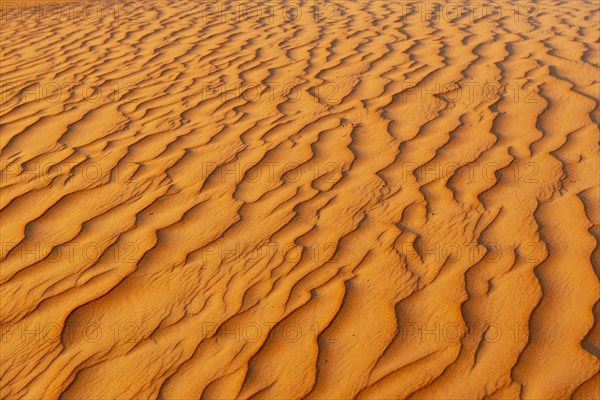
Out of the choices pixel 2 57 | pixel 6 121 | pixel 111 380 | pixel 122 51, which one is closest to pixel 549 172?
pixel 111 380

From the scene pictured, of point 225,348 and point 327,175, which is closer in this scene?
point 225,348

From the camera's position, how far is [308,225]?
3.50 metres

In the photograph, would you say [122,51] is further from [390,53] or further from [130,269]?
[130,269]

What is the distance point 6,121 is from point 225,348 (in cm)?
308

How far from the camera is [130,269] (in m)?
3.24

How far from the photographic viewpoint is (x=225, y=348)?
274 centimetres

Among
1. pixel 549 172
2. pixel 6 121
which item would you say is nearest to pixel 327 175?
pixel 549 172

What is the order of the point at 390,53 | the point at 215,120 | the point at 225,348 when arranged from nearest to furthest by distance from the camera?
1. the point at 225,348
2. the point at 215,120
3. the point at 390,53

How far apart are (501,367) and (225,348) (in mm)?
998

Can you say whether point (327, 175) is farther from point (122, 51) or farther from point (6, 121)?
point (122, 51)

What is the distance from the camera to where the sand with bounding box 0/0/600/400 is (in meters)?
2.64

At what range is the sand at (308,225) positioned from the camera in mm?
2643

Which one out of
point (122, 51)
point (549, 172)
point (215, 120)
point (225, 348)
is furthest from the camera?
point (122, 51)

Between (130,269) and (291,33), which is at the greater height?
(130,269)
